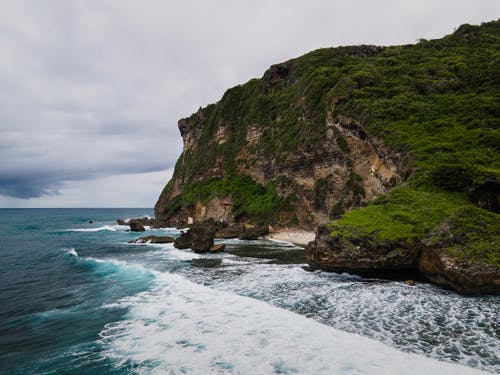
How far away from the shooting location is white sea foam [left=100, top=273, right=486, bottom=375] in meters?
8.13

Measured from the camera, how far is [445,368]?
7.71m

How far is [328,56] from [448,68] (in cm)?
1881

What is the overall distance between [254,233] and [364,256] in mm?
25546

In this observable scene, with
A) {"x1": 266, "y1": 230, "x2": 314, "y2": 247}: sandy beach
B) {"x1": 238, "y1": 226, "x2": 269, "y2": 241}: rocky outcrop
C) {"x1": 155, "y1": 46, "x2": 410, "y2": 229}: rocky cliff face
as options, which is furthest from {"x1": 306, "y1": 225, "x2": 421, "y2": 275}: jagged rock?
{"x1": 238, "y1": 226, "x2": 269, "y2": 241}: rocky outcrop

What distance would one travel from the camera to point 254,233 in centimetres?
4116

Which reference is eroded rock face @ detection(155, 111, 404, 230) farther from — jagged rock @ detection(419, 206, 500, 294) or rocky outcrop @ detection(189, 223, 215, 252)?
rocky outcrop @ detection(189, 223, 215, 252)

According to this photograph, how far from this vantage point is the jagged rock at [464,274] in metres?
12.5

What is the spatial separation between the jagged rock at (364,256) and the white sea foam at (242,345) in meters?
5.77

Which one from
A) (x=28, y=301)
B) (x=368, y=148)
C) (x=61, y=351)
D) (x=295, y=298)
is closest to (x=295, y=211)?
(x=368, y=148)

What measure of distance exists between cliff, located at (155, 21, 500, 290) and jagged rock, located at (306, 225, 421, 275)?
123 mm

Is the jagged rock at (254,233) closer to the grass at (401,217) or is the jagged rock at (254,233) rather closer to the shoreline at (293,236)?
the shoreline at (293,236)

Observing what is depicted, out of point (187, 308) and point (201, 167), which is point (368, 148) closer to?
point (187, 308)

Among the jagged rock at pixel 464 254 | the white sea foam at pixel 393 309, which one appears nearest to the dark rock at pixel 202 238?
the white sea foam at pixel 393 309

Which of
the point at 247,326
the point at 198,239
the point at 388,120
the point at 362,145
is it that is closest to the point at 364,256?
the point at 247,326
